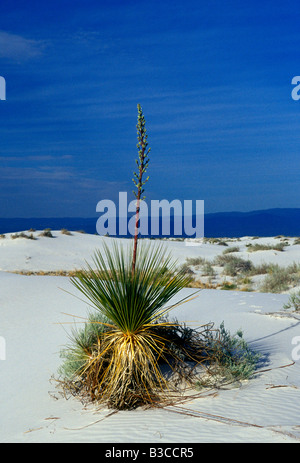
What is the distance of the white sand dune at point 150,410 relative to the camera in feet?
14.4

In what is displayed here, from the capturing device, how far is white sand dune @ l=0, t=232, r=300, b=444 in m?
4.39

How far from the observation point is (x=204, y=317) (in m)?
9.63

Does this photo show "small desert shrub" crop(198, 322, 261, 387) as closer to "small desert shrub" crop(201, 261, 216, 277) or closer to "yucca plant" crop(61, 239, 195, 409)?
"yucca plant" crop(61, 239, 195, 409)

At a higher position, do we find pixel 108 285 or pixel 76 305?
pixel 108 285

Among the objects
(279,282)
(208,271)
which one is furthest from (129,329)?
(208,271)

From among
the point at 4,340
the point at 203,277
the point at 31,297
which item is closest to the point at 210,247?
the point at 203,277

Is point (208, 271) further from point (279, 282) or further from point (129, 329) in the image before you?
point (129, 329)

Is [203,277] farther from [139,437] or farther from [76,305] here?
[139,437]

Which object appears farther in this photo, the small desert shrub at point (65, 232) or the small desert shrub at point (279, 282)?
the small desert shrub at point (65, 232)

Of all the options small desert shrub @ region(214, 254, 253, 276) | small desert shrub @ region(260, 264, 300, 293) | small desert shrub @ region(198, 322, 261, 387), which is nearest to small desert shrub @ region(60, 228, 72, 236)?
small desert shrub @ region(214, 254, 253, 276)

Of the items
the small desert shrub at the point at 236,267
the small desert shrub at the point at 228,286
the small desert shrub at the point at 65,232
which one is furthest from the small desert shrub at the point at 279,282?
the small desert shrub at the point at 65,232

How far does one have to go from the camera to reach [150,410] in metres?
5.14

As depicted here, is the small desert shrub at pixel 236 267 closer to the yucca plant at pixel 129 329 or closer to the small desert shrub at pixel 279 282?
the small desert shrub at pixel 279 282

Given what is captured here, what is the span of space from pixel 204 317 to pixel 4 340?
154 inches
